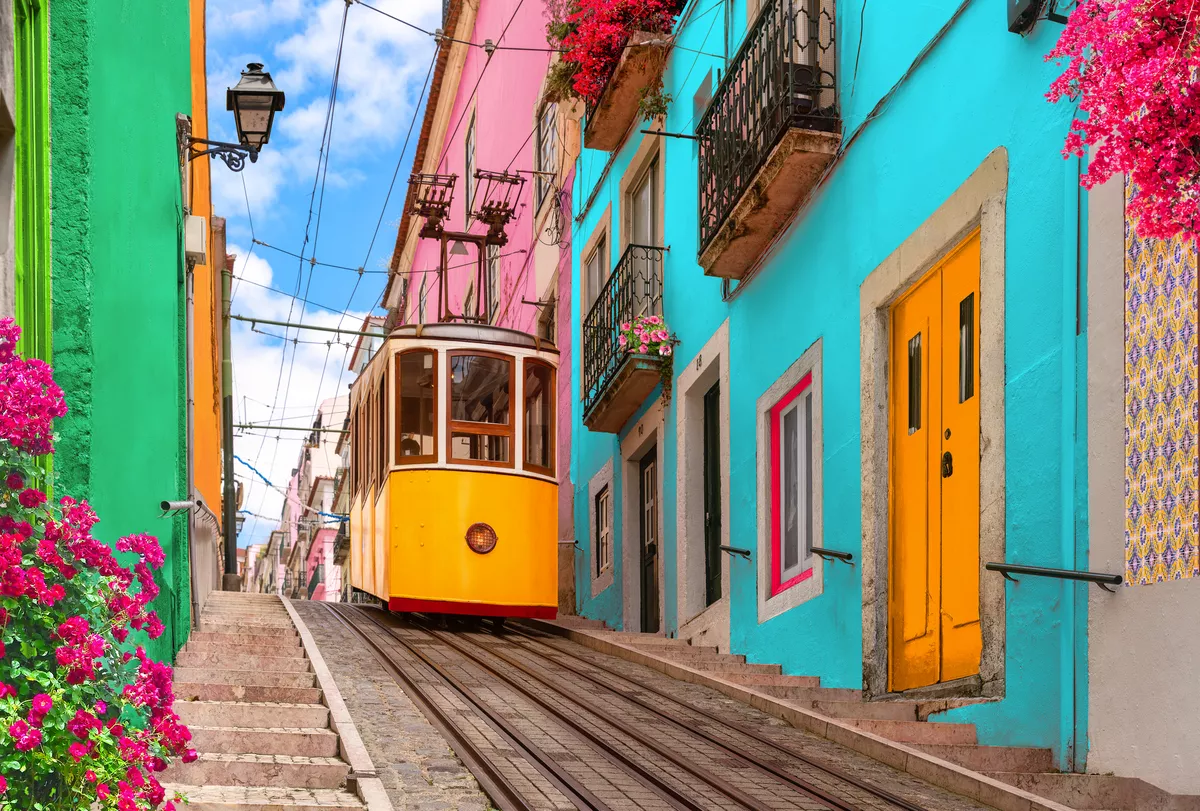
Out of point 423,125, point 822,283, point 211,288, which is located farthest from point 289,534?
point 822,283

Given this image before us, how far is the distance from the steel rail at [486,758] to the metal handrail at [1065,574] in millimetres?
2026

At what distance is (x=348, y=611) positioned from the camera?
16.4 metres

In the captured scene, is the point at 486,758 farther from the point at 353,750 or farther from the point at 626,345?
the point at 626,345

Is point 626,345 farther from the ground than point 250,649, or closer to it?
farther from the ground

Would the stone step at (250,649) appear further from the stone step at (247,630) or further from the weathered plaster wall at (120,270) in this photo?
the stone step at (247,630)

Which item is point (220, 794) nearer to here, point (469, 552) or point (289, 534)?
point (469, 552)

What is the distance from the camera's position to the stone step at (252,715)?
24.5 feet

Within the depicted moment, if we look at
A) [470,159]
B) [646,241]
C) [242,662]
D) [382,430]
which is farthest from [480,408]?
[470,159]

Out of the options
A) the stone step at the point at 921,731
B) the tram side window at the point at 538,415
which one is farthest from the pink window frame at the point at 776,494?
the tram side window at the point at 538,415

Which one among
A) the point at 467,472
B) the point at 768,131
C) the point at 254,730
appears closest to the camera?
the point at 254,730

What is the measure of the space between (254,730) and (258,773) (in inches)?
27.8

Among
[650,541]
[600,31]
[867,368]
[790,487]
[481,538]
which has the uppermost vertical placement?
[600,31]

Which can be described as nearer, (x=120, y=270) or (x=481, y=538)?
(x=120, y=270)

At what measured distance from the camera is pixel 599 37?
1559cm
